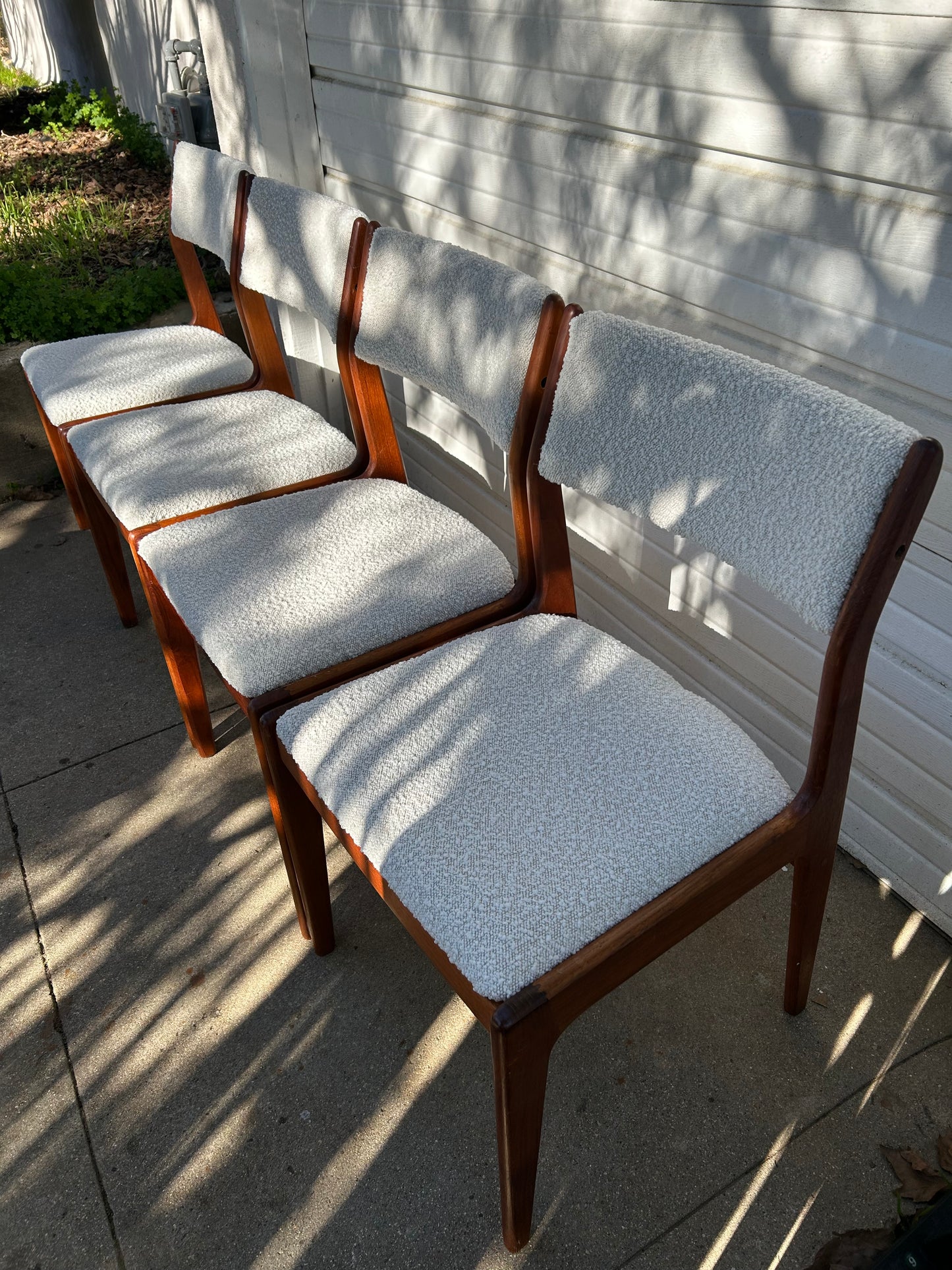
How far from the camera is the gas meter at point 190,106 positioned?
4254mm

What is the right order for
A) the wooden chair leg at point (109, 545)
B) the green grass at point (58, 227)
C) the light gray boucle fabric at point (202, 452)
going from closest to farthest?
the light gray boucle fabric at point (202, 452) → the wooden chair leg at point (109, 545) → the green grass at point (58, 227)

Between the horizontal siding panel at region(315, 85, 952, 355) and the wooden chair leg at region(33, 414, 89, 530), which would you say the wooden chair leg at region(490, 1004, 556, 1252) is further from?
the wooden chair leg at region(33, 414, 89, 530)

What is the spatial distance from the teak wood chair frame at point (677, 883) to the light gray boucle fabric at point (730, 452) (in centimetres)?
3

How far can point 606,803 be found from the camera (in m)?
1.25

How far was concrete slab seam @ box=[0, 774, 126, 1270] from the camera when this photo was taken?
146 cm

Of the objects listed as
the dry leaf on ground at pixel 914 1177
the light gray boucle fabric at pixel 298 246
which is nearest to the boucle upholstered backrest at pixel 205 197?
the light gray boucle fabric at pixel 298 246

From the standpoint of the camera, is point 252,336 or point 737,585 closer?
point 737,585

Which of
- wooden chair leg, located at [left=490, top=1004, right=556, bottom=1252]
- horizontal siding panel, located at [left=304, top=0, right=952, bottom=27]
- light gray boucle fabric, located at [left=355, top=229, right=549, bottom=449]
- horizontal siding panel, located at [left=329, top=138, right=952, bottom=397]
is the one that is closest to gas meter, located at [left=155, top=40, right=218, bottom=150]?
horizontal siding panel, located at [left=329, top=138, right=952, bottom=397]

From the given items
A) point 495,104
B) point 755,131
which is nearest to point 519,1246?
point 755,131

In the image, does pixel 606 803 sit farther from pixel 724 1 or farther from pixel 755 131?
pixel 724 1

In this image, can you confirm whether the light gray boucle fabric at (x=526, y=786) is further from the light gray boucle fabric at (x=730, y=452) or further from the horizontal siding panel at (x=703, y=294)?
the horizontal siding panel at (x=703, y=294)

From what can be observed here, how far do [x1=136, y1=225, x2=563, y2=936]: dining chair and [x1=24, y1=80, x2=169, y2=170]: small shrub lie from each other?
209 inches

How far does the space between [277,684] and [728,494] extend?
2.68 feet

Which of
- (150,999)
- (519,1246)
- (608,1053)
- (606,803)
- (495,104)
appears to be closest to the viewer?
(606,803)
